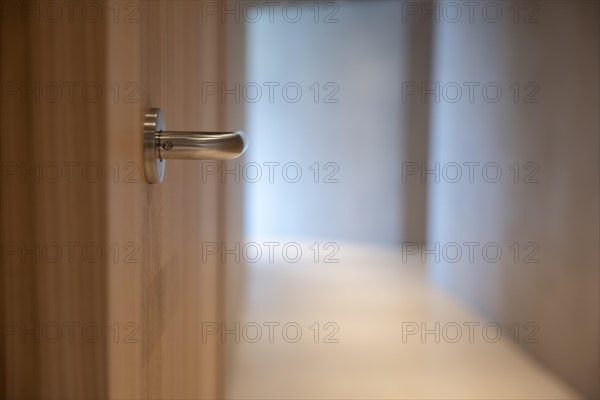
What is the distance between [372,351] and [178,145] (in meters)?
0.75

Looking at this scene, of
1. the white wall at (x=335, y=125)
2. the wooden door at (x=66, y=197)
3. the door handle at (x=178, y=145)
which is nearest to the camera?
the wooden door at (x=66, y=197)

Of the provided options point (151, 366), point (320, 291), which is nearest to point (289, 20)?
point (320, 291)

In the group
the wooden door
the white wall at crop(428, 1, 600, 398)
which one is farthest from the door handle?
the white wall at crop(428, 1, 600, 398)

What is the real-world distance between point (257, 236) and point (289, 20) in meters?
0.42

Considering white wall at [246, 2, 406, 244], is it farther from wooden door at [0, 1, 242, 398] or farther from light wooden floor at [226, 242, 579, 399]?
wooden door at [0, 1, 242, 398]

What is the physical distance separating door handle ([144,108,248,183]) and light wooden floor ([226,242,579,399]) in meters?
0.63

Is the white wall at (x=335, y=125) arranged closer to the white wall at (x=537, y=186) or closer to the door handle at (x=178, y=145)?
the white wall at (x=537, y=186)

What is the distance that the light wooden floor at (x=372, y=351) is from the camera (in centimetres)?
103

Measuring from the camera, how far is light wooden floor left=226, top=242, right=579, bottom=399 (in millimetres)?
1025

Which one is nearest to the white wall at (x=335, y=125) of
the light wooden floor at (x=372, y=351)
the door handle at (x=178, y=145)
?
the light wooden floor at (x=372, y=351)

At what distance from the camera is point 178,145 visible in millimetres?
421

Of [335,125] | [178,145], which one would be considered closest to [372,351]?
[335,125]

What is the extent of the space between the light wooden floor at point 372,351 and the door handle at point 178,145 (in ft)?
2.06

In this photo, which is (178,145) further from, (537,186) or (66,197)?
(537,186)
